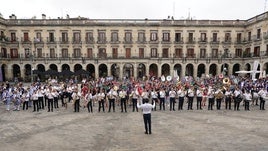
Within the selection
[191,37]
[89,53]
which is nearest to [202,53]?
[191,37]

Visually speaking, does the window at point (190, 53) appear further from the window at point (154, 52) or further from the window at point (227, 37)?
the window at point (227, 37)

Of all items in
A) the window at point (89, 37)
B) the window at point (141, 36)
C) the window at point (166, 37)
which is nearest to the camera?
the window at point (89, 37)

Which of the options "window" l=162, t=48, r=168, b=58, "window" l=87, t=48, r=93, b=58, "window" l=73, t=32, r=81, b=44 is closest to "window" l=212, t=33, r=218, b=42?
"window" l=162, t=48, r=168, b=58

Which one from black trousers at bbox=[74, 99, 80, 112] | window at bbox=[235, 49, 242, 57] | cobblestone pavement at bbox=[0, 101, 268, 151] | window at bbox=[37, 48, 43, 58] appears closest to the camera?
cobblestone pavement at bbox=[0, 101, 268, 151]

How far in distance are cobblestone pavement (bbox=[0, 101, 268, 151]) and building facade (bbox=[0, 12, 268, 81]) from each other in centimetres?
2814

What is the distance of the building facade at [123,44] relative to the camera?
40.2 meters

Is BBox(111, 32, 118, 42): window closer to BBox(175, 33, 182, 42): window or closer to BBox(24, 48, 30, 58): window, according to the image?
BBox(175, 33, 182, 42): window

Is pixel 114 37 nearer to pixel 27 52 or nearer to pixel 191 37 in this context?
pixel 191 37

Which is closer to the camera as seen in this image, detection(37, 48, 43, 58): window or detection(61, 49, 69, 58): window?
detection(37, 48, 43, 58): window

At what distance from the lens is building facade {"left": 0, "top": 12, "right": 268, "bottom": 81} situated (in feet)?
132

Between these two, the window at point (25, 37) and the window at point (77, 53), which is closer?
the window at point (25, 37)

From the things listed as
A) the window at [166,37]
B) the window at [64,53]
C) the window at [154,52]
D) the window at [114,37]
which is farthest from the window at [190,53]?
the window at [64,53]

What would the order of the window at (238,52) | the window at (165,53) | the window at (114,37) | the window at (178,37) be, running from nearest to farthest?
1. the window at (114,37)
2. the window at (178,37)
3. the window at (165,53)
4. the window at (238,52)

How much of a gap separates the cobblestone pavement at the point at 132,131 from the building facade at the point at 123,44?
92.3ft
